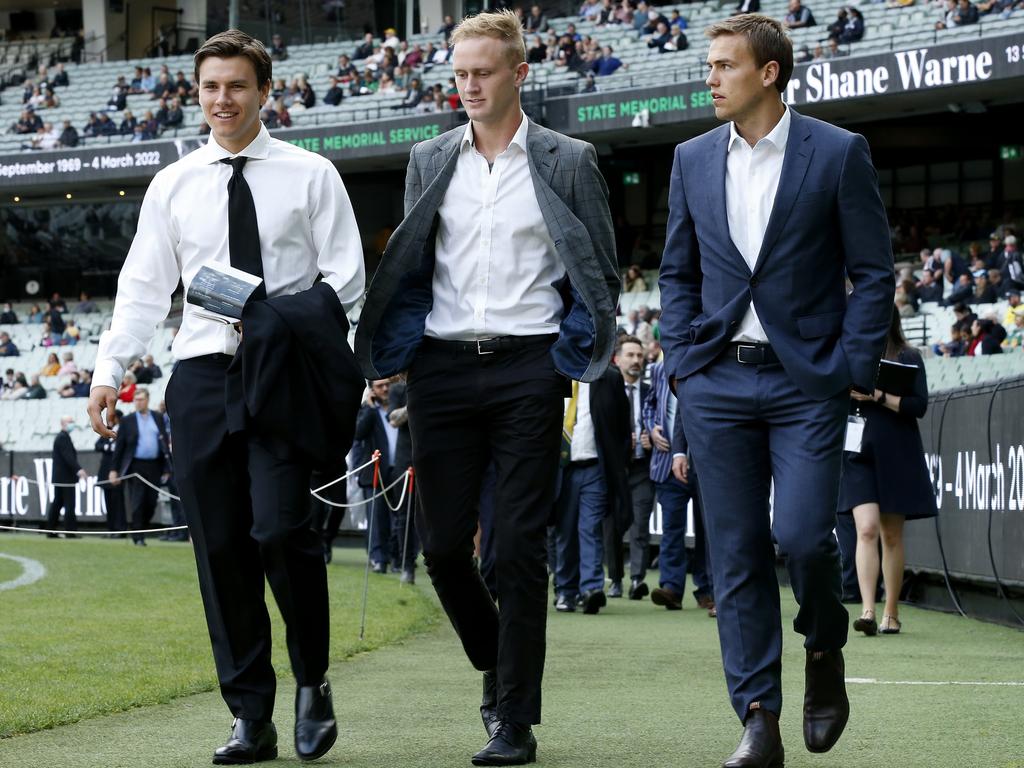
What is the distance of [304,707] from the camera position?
4809mm

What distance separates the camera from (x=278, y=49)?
45406mm

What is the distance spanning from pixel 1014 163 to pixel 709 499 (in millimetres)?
34017

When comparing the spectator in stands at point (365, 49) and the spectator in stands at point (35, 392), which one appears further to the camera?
the spectator in stands at point (365, 49)

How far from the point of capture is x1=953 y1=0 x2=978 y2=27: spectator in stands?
96.2 ft

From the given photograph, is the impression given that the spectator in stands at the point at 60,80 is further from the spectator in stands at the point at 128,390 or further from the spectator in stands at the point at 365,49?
the spectator in stands at the point at 128,390

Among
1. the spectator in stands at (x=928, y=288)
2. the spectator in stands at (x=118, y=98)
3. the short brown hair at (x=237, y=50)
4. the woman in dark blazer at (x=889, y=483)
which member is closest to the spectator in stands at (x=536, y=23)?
the spectator in stands at (x=118, y=98)

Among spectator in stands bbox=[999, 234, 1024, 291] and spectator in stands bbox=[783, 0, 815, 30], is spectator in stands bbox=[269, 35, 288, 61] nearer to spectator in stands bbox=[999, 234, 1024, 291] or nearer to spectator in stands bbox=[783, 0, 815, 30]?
spectator in stands bbox=[783, 0, 815, 30]

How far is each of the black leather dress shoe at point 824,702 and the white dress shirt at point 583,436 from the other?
24.8ft

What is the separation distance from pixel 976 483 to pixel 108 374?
7.04 meters

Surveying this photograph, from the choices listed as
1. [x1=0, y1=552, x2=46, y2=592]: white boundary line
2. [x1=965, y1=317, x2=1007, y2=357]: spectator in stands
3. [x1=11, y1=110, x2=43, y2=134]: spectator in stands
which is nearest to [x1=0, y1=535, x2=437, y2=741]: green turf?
[x1=0, y1=552, x2=46, y2=592]: white boundary line

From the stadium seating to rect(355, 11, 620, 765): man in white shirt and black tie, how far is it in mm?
25083

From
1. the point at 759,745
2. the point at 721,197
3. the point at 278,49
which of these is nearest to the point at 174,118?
the point at 278,49

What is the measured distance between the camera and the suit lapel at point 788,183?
14.9ft

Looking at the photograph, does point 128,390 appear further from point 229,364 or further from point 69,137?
point 229,364
